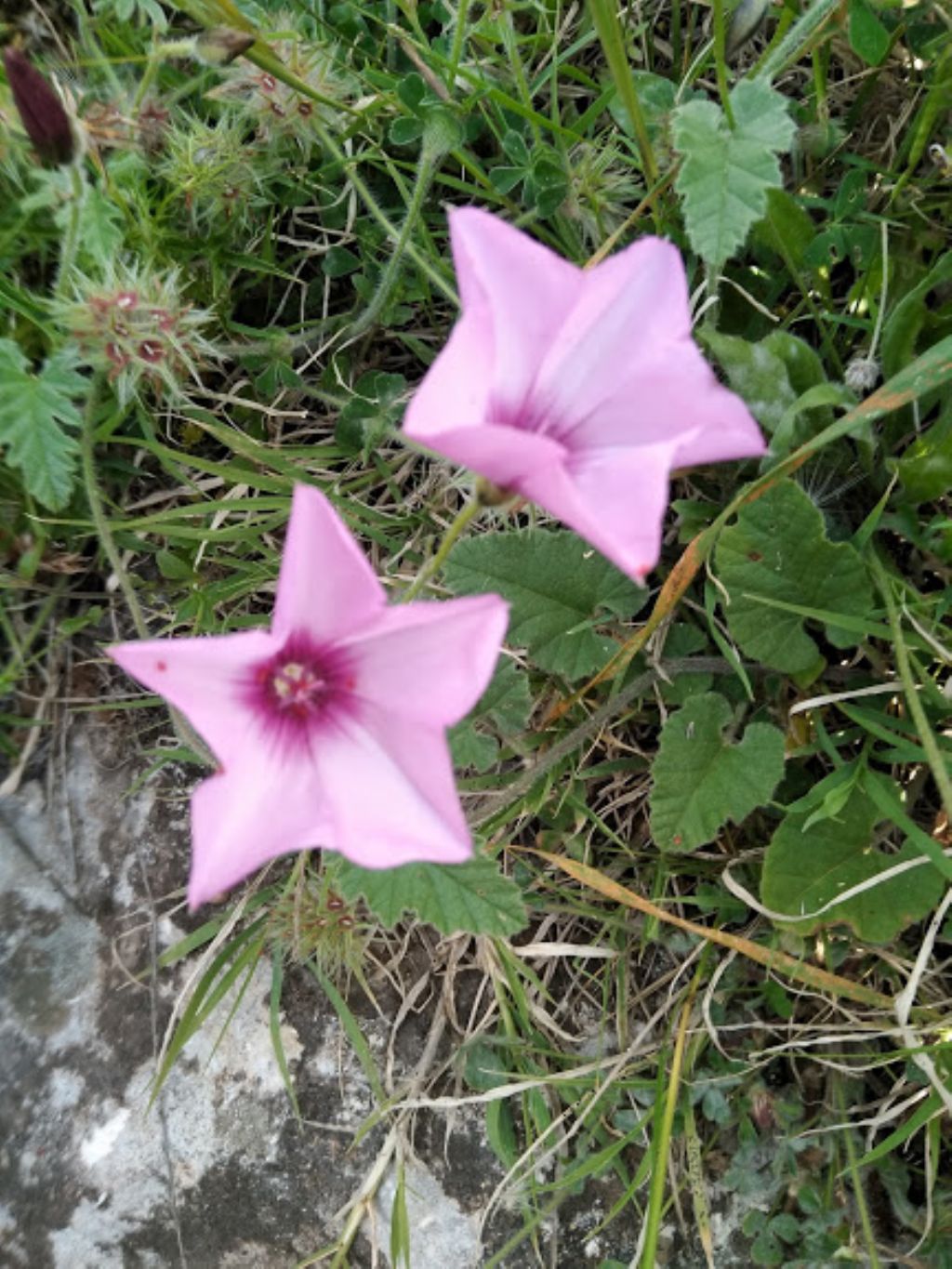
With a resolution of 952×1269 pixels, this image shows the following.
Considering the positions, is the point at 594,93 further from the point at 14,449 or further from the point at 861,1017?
the point at 861,1017

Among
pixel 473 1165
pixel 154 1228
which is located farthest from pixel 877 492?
pixel 154 1228

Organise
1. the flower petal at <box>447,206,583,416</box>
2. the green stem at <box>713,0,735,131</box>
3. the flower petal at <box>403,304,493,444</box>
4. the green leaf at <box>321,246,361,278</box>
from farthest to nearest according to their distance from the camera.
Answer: the green leaf at <box>321,246,361,278</box>
the green stem at <box>713,0,735,131</box>
the flower petal at <box>447,206,583,416</box>
the flower petal at <box>403,304,493,444</box>

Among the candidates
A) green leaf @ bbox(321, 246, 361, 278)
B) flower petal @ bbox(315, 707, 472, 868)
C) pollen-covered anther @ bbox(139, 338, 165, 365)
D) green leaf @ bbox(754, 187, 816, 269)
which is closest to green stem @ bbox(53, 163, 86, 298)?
pollen-covered anther @ bbox(139, 338, 165, 365)

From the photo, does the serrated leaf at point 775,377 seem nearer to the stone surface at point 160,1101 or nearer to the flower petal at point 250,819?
the flower petal at point 250,819

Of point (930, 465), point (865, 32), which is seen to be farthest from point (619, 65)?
point (930, 465)

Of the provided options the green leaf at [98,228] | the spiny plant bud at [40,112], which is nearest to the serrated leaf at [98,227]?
the green leaf at [98,228]

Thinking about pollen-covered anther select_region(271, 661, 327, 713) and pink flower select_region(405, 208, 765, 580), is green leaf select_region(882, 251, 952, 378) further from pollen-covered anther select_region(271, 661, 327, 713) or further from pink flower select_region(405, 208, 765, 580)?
pollen-covered anther select_region(271, 661, 327, 713)
